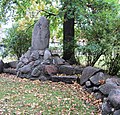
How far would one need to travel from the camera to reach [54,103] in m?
4.69

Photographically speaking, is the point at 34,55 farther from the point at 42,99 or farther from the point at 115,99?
the point at 115,99

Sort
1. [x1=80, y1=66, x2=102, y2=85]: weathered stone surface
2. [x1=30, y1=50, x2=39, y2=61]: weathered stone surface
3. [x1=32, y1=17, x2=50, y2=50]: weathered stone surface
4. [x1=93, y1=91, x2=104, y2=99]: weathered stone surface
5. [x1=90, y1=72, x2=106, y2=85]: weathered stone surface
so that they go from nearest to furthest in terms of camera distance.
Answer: [x1=93, y1=91, x2=104, y2=99]: weathered stone surface, [x1=90, y1=72, x2=106, y2=85]: weathered stone surface, [x1=80, y1=66, x2=102, y2=85]: weathered stone surface, [x1=30, y1=50, x2=39, y2=61]: weathered stone surface, [x1=32, y1=17, x2=50, y2=50]: weathered stone surface

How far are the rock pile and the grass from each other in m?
0.24

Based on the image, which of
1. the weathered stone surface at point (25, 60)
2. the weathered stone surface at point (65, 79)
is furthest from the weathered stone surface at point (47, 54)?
the weathered stone surface at point (65, 79)

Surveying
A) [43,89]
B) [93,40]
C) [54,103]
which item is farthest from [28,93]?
[93,40]

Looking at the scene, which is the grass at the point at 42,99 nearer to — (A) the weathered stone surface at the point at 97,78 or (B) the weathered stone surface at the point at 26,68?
(A) the weathered stone surface at the point at 97,78

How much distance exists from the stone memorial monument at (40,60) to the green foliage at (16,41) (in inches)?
73.8

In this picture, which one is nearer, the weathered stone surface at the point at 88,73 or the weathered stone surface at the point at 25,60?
the weathered stone surface at the point at 88,73

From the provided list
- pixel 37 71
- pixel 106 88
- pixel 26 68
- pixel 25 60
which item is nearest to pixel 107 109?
pixel 106 88

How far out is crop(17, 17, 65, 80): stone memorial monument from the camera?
23.1 feet

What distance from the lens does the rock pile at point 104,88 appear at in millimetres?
3696

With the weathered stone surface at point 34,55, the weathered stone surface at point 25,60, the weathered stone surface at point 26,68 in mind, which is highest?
the weathered stone surface at point 34,55

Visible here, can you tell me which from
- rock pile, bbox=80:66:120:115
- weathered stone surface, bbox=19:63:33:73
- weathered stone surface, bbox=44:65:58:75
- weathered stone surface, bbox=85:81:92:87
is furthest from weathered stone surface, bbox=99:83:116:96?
weathered stone surface, bbox=19:63:33:73

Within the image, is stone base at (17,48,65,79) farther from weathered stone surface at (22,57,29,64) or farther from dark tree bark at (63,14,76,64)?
dark tree bark at (63,14,76,64)
